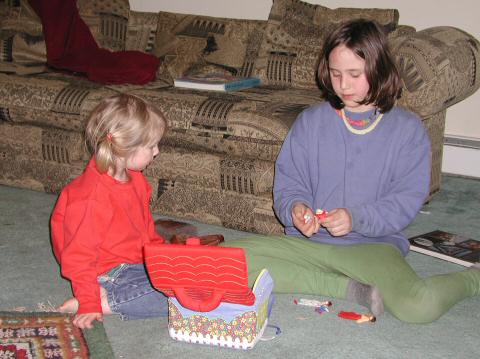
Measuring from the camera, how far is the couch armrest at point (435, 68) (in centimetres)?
227

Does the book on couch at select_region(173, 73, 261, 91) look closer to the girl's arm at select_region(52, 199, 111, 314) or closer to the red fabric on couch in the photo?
the red fabric on couch

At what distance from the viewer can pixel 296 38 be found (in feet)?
9.66

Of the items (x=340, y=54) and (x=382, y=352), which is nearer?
(x=382, y=352)

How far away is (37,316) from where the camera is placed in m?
1.77

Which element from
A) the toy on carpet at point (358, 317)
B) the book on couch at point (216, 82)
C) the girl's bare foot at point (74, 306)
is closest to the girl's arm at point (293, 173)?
the toy on carpet at point (358, 317)

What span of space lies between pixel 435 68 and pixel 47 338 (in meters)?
1.48

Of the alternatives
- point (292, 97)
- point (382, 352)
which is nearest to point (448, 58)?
point (292, 97)

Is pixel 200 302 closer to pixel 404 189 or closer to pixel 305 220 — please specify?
pixel 305 220

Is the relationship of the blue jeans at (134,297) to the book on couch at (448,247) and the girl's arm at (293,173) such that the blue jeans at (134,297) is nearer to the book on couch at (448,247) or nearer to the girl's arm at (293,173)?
the girl's arm at (293,173)

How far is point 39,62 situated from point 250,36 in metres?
1.03

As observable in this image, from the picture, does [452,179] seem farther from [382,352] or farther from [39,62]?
[39,62]

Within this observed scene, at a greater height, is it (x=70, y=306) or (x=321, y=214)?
(x=321, y=214)

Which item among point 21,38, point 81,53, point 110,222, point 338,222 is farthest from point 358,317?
point 21,38

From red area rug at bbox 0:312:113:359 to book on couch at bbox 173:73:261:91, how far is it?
128cm
